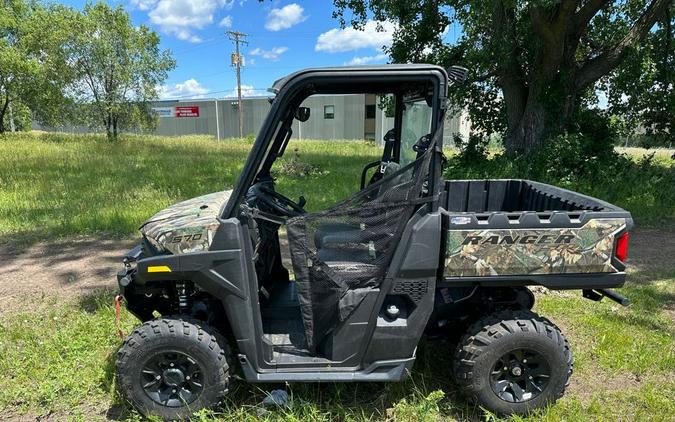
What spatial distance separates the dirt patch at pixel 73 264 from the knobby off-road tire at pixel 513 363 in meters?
2.94

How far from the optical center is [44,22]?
26875 millimetres

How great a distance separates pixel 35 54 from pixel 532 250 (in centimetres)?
3300

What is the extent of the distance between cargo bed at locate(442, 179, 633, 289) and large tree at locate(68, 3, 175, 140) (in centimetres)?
2890

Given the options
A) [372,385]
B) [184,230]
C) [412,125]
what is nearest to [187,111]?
[412,125]

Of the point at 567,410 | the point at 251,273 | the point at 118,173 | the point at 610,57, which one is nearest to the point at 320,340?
the point at 251,273

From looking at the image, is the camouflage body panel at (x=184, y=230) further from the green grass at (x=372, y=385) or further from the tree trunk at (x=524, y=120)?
the tree trunk at (x=524, y=120)

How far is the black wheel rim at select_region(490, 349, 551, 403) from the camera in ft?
9.09

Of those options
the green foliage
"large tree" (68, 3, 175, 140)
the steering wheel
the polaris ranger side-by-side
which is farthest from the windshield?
"large tree" (68, 3, 175, 140)

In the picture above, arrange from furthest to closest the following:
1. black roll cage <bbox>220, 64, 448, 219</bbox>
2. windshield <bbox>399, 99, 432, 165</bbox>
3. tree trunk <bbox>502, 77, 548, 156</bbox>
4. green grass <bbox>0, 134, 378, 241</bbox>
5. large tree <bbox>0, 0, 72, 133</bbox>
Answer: large tree <bbox>0, 0, 72, 133</bbox> < tree trunk <bbox>502, 77, 548, 156</bbox> < green grass <bbox>0, 134, 378, 241</bbox> < windshield <bbox>399, 99, 432, 165</bbox> < black roll cage <bbox>220, 64, 448, 219</bbox>

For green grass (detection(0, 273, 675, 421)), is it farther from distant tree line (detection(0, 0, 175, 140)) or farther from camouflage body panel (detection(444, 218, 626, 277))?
distant tree line (detection(0, 0, 175, 140))

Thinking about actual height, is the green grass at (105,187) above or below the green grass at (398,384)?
above

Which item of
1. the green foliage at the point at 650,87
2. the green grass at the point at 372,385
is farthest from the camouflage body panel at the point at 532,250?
the green foliage at the point at 650,87

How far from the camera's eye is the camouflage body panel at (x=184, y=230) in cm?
259

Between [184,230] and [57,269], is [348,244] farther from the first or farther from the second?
[57,269]
